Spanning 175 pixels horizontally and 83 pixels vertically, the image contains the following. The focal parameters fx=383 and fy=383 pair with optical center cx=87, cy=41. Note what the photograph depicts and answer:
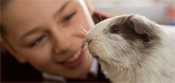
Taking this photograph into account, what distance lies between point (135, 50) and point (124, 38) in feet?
0.05

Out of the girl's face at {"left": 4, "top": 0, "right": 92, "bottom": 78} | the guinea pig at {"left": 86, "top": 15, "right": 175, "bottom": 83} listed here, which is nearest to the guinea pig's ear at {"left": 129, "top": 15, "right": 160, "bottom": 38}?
the guinea pig at {"left": 86, "top": 15, "right": 175, "bottom": 83}

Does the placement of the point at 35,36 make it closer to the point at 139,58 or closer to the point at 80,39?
the point at 80,39

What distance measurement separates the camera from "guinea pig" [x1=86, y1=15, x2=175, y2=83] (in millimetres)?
343

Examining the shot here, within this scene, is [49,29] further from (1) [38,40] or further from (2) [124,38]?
(2) [124,38]

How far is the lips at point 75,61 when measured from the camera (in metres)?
0.58

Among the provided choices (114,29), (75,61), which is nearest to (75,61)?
(75,61)

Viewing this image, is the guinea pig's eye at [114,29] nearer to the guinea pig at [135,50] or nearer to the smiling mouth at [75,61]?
the guinea pig at [135,50]

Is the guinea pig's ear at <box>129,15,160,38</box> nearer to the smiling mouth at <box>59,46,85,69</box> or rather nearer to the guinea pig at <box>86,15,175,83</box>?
the guinea pig at <box>86,15,175,83</box>

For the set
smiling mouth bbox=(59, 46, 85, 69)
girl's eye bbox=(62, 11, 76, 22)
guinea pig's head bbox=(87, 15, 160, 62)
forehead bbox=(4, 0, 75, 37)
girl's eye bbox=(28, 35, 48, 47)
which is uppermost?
guinea pig's head bbox=(87, 15, 160, 62)

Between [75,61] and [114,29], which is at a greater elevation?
[114,29]

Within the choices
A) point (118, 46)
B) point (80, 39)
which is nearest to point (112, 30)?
point (118, 46)

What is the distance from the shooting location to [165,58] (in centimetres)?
34

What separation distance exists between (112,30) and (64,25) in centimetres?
22

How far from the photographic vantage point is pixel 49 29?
1.88 ft
